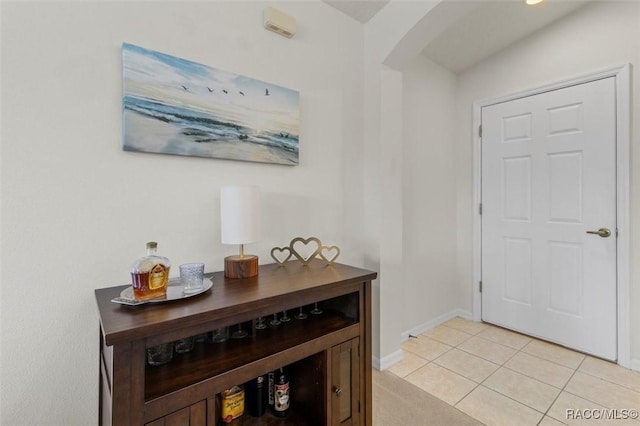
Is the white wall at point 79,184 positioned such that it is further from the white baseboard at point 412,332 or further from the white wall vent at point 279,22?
the white baseboard at point 412,332

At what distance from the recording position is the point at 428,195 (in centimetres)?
277

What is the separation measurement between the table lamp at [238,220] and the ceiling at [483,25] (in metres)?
1.50

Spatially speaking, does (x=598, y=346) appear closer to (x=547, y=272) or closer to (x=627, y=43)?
(x=547, y=272)

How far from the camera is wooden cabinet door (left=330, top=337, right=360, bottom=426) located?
51.3 inches

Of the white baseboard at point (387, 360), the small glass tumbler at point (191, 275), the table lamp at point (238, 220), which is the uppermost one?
the table lamp at point (238, 220)

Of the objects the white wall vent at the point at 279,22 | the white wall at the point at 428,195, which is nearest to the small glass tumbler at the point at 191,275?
the white wall vent at the point at 279,22

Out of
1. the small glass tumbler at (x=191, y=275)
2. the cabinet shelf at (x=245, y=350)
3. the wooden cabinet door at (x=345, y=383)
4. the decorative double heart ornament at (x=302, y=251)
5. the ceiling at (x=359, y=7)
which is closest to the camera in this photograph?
the cabinet shelf at (x=245, y=350)

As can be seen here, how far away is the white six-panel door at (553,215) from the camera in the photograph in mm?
2199

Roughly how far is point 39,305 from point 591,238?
3.35 m

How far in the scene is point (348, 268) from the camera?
155 cm

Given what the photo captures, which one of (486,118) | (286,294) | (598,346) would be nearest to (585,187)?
(486,118)

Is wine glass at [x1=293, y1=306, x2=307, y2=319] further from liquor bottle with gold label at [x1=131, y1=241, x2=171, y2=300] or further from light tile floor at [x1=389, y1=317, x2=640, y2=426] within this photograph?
light tile floor at [x1=389, y1=317, x2=640, y2=426]

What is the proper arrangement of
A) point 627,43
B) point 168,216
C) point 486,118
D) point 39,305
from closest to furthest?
point 39,305 < point 168,216 < point 627,43 < point 486,118

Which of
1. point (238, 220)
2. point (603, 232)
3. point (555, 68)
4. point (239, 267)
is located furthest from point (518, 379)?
point (555, 68)
